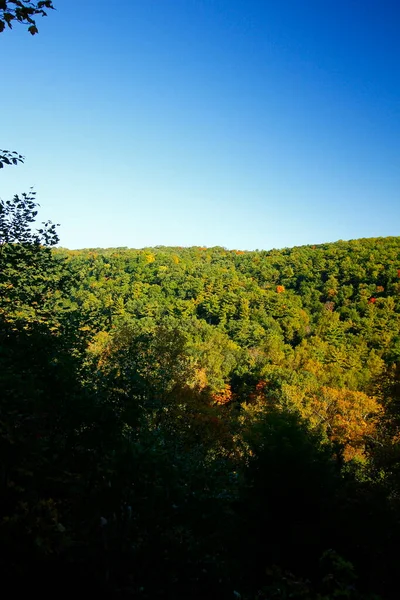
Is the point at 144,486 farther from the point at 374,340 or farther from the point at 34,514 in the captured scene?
the point at 374,340

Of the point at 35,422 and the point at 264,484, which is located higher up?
the point at 35,422

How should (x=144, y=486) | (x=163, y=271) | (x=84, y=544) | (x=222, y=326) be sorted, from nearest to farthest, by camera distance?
(x=84, y=544), (x=144, y=486), (x=222, y=326), (x=163, y=271)

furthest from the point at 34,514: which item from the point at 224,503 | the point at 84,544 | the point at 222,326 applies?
the point at 222,326

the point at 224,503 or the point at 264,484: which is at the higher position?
the point at 224,503

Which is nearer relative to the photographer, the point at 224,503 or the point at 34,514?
the point at 34,514

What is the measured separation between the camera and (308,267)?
101 meters

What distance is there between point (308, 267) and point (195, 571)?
334 ft

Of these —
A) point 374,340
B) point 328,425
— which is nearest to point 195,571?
point 328,425

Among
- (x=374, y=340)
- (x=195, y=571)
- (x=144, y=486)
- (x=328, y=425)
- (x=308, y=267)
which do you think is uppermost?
(x=308, y=267)

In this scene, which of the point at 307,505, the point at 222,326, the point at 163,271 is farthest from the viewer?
the point at 163,271

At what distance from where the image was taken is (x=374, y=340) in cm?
6012

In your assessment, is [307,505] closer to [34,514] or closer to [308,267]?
[34,514]

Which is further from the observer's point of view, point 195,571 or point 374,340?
point 374,340

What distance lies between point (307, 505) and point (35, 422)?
10.3m
